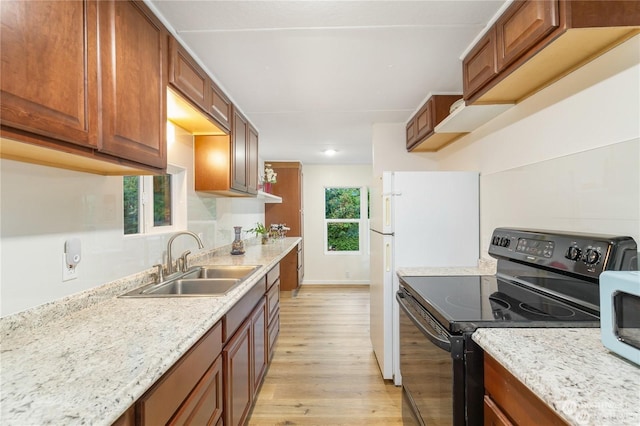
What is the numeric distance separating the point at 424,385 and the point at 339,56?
1.82 meters

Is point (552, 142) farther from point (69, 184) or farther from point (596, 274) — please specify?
point (69, 184)

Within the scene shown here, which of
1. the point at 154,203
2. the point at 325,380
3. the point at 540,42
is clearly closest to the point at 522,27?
the point at 540,42

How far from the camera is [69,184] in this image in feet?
3.99

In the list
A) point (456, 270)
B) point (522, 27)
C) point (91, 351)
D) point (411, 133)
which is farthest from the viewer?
point (411, 133)

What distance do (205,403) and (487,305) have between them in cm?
122

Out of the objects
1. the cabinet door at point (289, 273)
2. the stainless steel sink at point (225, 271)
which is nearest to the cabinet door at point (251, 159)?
the stainless steel sink at point (225, 271)

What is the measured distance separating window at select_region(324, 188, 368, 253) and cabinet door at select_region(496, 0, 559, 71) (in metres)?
4.32

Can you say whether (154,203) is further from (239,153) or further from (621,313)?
(621,313)

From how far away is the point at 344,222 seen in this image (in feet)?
18.6

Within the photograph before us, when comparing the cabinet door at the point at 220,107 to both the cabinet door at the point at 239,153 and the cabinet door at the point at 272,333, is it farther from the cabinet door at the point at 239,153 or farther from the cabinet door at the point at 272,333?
the cabinet door at the point at 272,333

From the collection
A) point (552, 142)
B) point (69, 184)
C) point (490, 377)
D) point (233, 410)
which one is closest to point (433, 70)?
point (552, 142)

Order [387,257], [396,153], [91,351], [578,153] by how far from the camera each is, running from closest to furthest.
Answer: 1. [91,351]
2. [578,153]
3. [387,257]
4. [396,153]

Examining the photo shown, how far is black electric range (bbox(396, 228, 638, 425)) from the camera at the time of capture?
1045 mm

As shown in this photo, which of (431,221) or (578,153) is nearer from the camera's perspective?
(578,153)
